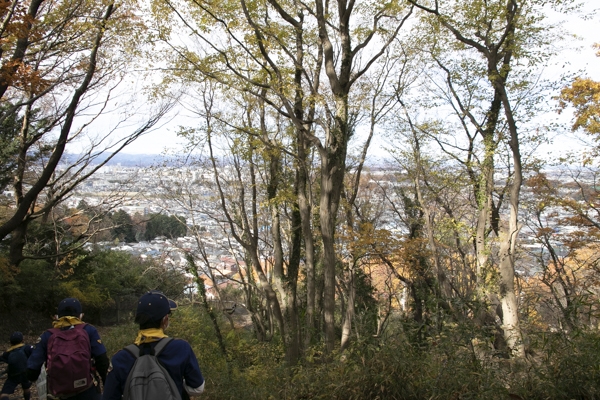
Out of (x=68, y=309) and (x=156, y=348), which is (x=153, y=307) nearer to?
(x=156, y=348)

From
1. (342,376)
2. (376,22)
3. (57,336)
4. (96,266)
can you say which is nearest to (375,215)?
(376,22)

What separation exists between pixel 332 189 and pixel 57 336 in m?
6.21

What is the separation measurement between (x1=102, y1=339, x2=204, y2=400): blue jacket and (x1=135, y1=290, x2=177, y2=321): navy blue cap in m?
0.18

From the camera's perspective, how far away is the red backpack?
10.8 ft

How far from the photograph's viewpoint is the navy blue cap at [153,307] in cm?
233

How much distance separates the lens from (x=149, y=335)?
2.28m

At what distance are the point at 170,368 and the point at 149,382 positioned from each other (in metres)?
0.15

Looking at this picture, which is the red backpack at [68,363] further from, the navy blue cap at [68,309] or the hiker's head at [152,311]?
the hiker's head at [152,311]

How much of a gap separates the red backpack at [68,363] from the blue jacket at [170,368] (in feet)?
4.49

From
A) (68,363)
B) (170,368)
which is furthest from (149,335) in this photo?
(68,363)

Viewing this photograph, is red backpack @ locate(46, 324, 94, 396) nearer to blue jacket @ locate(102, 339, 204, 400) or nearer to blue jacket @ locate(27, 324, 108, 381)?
blue jacket @ locate(27, 324, 108, 381)

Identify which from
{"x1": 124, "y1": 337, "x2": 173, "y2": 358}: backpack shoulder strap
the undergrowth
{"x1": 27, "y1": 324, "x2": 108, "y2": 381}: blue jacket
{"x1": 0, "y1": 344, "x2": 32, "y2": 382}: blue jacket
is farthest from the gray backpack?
{"x1": 0, "y1": 344, "x2": 32, "y2": 382}: blue jacket

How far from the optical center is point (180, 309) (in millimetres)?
14180

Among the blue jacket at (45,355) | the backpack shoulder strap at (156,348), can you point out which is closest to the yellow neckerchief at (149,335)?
the backpack shoulder strap at (156,348)
